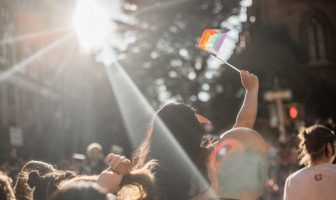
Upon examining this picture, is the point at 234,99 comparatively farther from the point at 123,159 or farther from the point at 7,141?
the point at 123,159

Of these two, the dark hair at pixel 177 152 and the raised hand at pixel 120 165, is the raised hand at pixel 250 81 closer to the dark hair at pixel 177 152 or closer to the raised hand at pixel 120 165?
the dark hair at pixel 177 152

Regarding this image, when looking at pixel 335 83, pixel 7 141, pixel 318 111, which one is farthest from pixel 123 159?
pixel 335 83

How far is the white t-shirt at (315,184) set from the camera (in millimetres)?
4832

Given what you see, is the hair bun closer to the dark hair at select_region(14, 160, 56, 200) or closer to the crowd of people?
the dark hair at select_region(14, 160, 56, 200)

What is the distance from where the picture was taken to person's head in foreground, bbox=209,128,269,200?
130 inches

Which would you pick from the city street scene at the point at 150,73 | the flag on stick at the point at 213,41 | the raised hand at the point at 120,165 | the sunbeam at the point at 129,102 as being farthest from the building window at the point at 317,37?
the raised hand at the point at 120,165

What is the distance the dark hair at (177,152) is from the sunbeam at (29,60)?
27195mm

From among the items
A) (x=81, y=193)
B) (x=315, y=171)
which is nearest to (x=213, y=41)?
(x=315, y=171)

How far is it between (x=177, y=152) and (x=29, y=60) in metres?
34.0

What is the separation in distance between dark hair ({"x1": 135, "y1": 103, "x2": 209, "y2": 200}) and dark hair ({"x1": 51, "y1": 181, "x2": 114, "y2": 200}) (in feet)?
3.77

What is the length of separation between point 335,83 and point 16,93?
57.5 ft

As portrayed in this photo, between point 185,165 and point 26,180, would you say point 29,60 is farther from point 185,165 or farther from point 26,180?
point 185,165

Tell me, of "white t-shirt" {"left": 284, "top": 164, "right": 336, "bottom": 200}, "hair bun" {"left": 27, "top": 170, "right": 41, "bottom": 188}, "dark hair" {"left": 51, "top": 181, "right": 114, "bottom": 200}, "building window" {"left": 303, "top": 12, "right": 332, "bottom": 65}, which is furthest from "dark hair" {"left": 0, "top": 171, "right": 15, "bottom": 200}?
"building window" {"left": 303, "top": 12, "right": 332, "bottom": 65}

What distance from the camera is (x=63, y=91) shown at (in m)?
47.6
